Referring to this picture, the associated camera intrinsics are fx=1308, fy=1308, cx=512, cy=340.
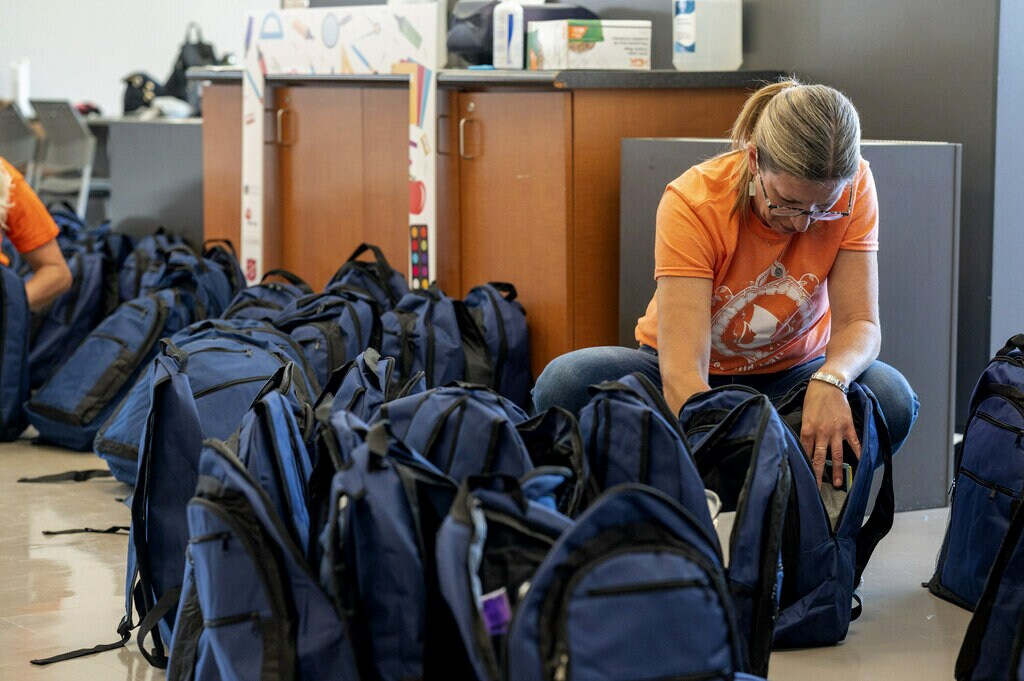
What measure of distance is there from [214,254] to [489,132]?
1138 mm

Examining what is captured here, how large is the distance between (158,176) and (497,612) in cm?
384

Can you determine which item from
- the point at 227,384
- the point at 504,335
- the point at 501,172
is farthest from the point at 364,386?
the point at 501,172

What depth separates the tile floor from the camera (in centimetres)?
195

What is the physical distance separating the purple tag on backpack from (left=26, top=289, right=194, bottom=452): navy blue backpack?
87.6 inches

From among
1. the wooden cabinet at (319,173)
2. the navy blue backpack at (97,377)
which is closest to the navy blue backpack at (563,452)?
the navy blue backpack at (97,377)

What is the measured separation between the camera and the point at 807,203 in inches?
79.4

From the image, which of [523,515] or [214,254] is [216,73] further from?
[523,515]

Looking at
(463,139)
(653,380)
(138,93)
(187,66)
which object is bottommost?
(653,380)

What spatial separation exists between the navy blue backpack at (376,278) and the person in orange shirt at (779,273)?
3.87 feet

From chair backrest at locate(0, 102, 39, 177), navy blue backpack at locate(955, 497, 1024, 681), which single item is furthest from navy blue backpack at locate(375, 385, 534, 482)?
chair backrest at locate(0, 102, 39, 177)

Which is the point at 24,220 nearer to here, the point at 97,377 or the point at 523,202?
the point at 97,377

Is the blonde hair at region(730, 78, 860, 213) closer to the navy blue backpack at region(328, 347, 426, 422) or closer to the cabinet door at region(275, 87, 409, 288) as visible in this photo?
the navy blue backpack at region(328, 347, 426, 422)

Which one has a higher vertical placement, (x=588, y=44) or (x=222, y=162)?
(x=588, y=44)

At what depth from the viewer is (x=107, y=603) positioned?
89.0 inches
